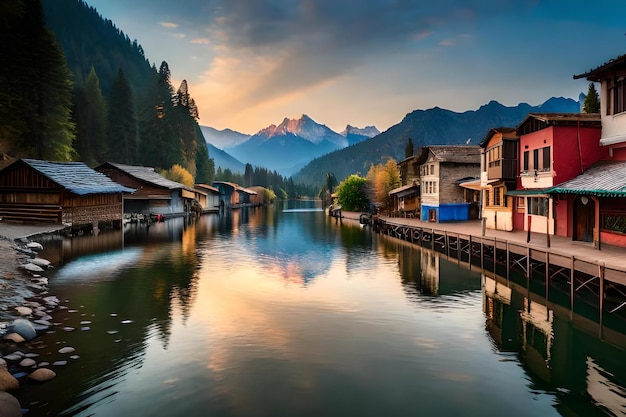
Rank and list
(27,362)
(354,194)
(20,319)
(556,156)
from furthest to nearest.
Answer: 1. (354,194)
2. (556,156)
3. (20,319)
4. (27,362)

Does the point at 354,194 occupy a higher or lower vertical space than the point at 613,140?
lower

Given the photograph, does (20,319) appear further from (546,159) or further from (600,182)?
(546,159)

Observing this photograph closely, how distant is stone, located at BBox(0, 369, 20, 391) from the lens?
1325cm

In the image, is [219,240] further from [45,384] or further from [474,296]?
[45,384]

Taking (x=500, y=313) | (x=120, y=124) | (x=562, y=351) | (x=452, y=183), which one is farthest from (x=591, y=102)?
(x=120, y=124)

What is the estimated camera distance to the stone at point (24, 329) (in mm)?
17562

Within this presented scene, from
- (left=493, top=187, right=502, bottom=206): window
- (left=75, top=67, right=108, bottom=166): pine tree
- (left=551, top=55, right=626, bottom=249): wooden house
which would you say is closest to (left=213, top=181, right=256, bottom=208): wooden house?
(left=75, top=67, right=108, bottom=166): pine tree

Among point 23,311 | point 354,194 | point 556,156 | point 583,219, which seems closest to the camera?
point 23,311

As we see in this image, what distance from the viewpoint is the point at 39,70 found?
216 ft

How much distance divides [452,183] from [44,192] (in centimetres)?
5114

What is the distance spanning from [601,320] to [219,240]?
144 ft

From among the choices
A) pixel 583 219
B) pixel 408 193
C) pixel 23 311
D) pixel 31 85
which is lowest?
pixel 23 311

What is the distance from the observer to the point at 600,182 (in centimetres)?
2744

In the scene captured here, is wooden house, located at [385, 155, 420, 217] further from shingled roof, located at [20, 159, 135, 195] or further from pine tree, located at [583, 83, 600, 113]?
shingled roof, located at [20, 159, 135, 195]
